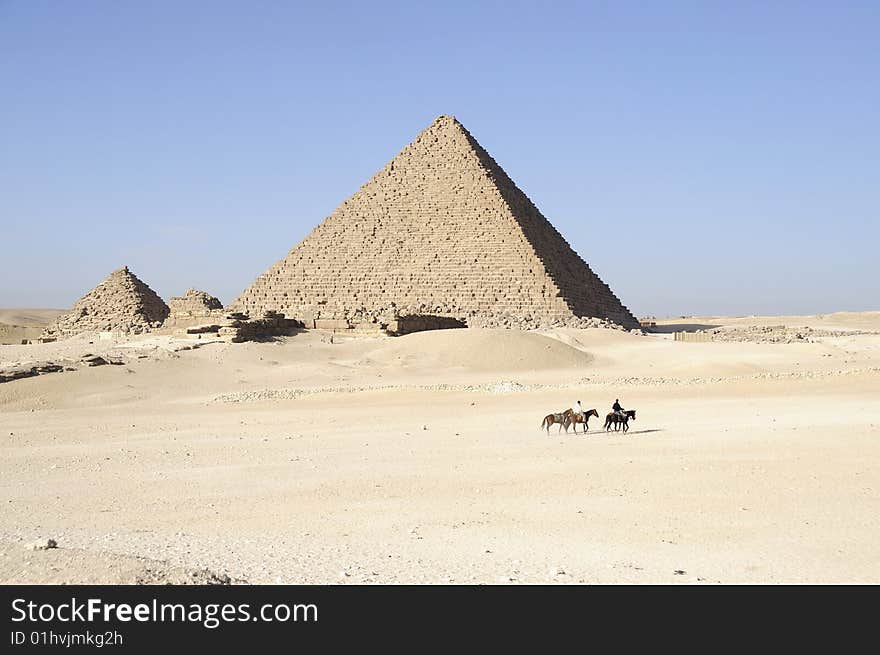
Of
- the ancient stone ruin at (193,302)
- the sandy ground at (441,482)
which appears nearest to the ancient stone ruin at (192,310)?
the ancient stone ruin at (193,302)

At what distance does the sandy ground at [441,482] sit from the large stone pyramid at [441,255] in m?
30.2

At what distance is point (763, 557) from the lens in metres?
4.70

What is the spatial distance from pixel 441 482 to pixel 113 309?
114ft

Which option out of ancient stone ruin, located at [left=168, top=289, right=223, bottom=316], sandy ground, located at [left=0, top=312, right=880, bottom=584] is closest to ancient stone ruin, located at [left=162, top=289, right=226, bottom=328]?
ancient stone ruin, located at [left=168, top=289, right=223, bottom=316]

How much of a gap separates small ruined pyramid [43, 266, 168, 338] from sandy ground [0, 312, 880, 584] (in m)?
21.1

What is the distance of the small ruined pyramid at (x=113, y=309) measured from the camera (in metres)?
37.6

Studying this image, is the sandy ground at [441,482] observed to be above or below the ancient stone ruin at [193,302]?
below

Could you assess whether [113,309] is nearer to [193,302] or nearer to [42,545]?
[193,302]

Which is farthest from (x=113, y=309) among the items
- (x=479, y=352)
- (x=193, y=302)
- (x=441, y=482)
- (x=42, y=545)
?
(x=42, y=545)

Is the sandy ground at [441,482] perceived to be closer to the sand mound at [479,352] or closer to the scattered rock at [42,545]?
the scattered rock at [42,545]

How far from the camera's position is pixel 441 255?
53.2 m

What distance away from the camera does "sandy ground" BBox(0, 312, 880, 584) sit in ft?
15.2

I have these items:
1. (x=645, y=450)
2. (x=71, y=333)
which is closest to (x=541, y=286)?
(x=71, y=333)

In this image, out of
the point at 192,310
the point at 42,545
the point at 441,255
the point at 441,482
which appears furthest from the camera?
the point at 441,255
